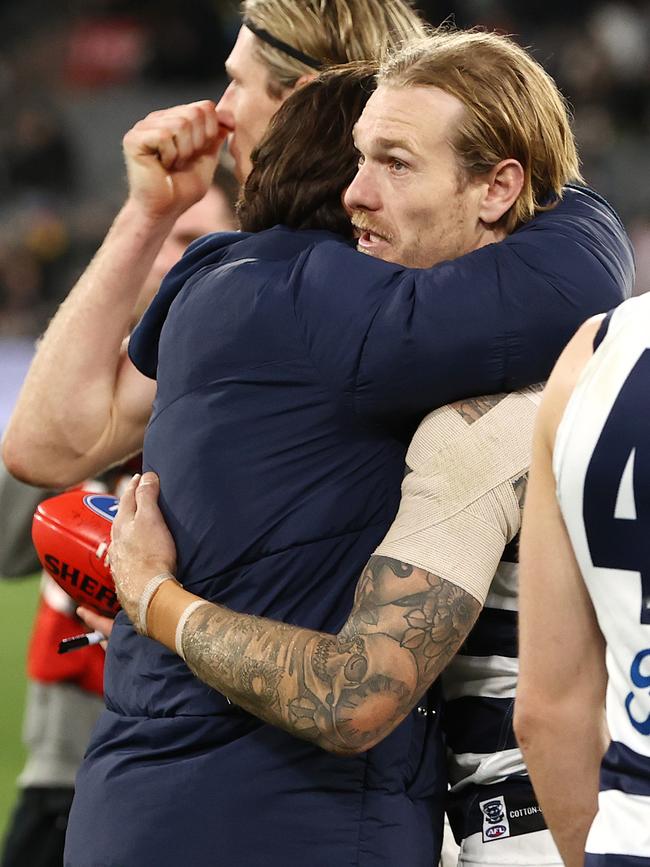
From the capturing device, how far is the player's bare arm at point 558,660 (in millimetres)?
1501

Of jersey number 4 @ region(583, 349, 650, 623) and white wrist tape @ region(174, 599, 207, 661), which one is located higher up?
jersey number 4 @ region(583, 349, 650, 623)

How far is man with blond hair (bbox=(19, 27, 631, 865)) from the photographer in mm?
1755

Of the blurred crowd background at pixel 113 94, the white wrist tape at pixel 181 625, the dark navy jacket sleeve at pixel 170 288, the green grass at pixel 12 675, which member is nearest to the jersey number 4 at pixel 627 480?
the white wrist tape at pixel 181 625

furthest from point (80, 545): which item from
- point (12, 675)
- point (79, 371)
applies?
point (12, 675)

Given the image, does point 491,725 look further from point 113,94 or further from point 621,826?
point 113,94

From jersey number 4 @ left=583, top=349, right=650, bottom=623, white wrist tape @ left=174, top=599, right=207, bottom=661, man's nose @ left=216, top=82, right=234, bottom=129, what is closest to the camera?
jersey number 4 @ left=583, top=349, right=650, bottom=623

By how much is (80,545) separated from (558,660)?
101 centimetres

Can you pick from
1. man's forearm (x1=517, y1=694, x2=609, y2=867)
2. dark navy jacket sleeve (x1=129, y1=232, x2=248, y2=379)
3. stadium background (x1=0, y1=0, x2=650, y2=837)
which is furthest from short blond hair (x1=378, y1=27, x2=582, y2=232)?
stadium background (x1=0, y1=0, x2=650, y2=837)

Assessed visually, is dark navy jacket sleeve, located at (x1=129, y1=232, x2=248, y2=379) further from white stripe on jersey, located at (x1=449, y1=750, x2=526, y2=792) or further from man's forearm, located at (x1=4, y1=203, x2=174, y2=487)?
white stripe on jersey, located at (x1=449, y1=750, x2=526, y2=792)

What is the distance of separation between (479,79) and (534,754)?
3.21 feet

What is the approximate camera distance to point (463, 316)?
1.78m

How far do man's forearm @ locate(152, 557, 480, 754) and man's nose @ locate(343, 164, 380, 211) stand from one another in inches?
20.9

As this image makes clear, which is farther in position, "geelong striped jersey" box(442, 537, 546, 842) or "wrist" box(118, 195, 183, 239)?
"wrist" box(118, 195, 183, 239)

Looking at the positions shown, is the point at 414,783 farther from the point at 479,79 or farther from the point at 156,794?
the point at 479,79
